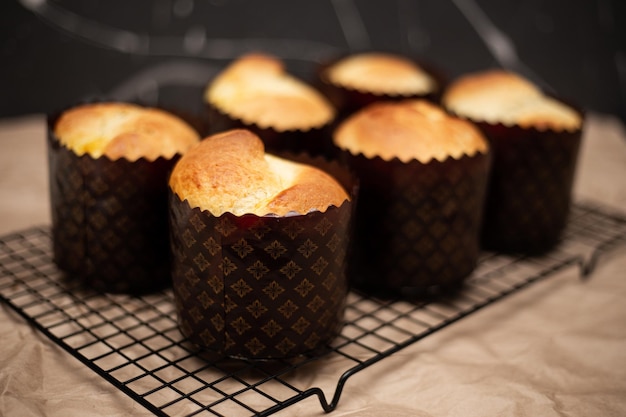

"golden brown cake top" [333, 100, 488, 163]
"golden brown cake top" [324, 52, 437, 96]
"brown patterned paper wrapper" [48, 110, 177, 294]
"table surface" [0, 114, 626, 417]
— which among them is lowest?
"table surface" [0, 114, 626, 417]

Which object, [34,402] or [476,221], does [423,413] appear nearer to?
[476,221]

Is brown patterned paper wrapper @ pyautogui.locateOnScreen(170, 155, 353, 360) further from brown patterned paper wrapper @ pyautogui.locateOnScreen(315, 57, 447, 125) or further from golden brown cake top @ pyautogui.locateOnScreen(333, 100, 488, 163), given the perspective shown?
brown patterned paper wrapper @ pyautogui.locateOnScreen(315, 57, 447, 125)

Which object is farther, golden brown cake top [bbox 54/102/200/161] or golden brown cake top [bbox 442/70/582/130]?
golden brown cake top [bbox 442/70/582/130]

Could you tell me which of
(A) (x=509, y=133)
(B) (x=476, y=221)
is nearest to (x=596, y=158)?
(A) (x=509, y=133)

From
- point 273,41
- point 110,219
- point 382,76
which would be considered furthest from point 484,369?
point 273,41

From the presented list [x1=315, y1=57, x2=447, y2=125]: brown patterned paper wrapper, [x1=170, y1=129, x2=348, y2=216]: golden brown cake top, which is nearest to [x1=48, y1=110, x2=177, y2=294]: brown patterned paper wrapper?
[x1=170, y1=129, x2=348, y2=216]: golden brown cake top

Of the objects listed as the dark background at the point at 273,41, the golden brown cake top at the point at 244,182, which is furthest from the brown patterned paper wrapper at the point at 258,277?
the dark background at the point at 273,41
